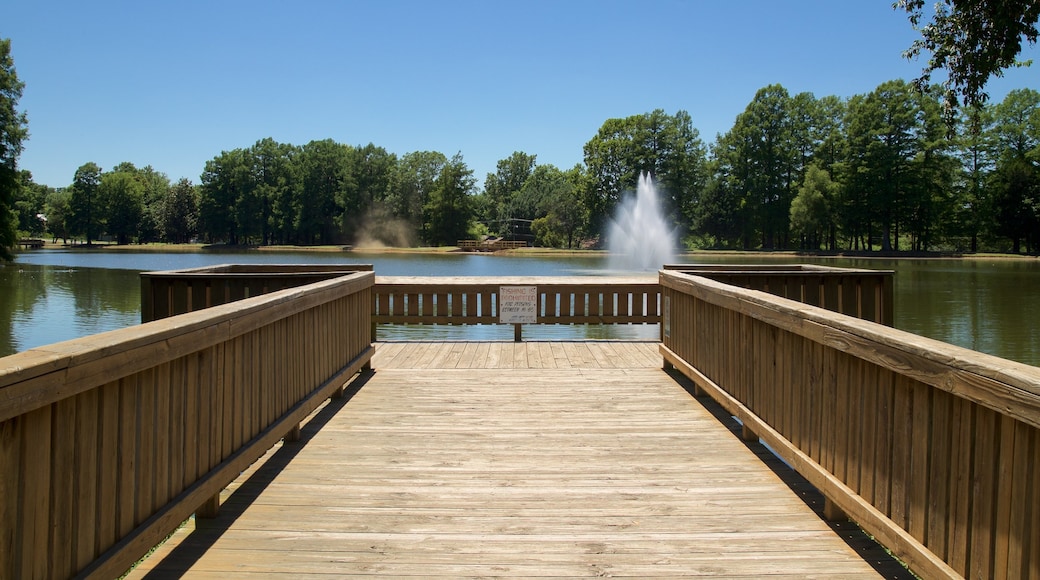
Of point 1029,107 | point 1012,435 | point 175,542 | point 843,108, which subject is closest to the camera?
point 1012,435

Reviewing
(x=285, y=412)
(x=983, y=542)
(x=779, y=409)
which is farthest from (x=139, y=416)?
(x=779, y=409)

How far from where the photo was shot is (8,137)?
1652 inches

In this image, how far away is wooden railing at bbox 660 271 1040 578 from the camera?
7.22 feet

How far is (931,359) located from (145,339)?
2.77 metres

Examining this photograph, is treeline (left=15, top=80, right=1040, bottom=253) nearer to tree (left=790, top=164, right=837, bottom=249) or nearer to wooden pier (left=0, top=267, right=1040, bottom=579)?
tree (left=790, top=164, right=837, bottom=249)

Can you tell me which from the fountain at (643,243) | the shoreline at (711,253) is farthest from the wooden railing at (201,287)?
the shoreline at (711,253)

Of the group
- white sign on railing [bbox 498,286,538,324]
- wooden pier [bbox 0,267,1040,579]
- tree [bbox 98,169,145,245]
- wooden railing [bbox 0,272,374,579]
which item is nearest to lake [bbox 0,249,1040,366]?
white sign on railing [bbox 498,286,538,324]

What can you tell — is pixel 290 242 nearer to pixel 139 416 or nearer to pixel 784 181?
pixel 784 181

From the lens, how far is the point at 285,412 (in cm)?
469

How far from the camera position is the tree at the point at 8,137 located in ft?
137

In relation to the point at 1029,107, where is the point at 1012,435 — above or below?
below

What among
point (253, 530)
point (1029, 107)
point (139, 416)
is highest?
point (1029, 107)

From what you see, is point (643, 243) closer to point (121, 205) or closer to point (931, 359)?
point (931, 359)

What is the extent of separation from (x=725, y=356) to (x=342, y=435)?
2.76 metres
